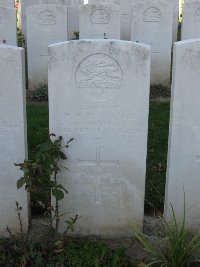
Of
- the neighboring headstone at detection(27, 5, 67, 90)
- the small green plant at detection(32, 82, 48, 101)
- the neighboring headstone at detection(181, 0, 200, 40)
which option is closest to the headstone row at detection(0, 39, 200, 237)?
the small green plant at detection(32, 82, 48, 101)

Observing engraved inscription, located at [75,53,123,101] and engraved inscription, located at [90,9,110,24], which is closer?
engraved inscription, located at [75,53,123,101]

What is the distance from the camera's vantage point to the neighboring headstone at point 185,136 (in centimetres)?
380

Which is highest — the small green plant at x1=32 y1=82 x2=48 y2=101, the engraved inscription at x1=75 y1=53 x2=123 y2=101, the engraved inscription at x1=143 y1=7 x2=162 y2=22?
the engraved inscription at x1=143 y1=7 x2=162 y2=22

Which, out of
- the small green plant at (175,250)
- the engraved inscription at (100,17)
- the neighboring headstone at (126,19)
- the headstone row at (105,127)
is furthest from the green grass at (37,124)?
the neighboring headstone at (126,19)

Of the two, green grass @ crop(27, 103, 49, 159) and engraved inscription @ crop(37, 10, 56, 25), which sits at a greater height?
engraved inscription @ crop(37, 10, 56, 25)

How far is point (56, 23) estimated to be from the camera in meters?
8.98

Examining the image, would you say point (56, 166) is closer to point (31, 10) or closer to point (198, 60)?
point (198, 60)

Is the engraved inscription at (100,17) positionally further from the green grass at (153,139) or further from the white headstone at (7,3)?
the white headstone at (7,3)

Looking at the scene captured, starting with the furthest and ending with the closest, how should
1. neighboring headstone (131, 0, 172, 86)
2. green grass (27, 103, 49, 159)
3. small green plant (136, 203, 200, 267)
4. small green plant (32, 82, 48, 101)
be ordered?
neighboring headstone (131, 0, 172, 86) < small green plant (32, 82, 48, 101) < green grass (27, 103, 49, 159) < small green plant (136, 203, 200, 267)

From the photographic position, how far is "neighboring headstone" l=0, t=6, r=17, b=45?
30.2 ft

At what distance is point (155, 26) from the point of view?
9141mm

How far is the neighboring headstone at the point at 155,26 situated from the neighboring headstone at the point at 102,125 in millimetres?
5371

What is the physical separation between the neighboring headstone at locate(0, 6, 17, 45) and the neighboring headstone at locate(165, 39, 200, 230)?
609 centimetres

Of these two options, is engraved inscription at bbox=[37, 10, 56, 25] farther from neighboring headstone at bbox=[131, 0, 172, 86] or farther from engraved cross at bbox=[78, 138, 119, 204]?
engraved cross at bbox=[78, 138, 119, 204]
